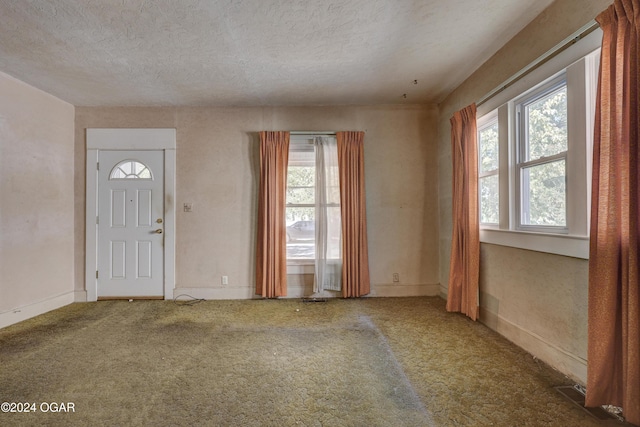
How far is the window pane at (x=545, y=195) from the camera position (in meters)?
2.05

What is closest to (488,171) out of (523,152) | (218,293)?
(523,152)

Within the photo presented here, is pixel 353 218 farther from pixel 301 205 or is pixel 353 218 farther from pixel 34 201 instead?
pixel 34 201

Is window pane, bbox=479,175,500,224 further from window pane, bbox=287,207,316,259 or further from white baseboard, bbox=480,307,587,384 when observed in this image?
window pane, bbox=287,207,316,259

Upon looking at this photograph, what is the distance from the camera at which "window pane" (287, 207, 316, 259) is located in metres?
3.92

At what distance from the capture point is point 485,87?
2785mm

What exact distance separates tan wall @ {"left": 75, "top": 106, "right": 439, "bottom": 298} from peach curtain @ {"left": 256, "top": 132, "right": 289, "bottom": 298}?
17cm

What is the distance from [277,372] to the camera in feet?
6.61

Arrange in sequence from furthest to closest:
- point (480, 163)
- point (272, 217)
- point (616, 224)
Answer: point (272, 217), point (480, 163), point (616, 224)

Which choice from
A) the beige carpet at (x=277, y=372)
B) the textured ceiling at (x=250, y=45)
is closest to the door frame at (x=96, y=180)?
the textured ceiling at (x=250, y=45)

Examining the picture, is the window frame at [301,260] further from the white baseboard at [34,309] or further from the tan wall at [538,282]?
the white baseboard at [34,309]

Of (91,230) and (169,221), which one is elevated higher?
(169,221)

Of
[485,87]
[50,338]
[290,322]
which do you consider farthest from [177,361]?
[485,87]

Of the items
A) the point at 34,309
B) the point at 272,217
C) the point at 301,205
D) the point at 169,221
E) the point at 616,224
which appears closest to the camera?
the point at 616,224

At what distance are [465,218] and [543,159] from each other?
909 millimetres
